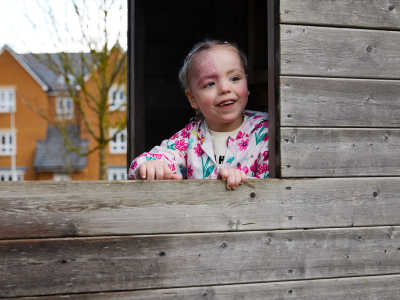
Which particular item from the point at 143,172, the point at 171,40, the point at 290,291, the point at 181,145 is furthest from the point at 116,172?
the point at 290,291

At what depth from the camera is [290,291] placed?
6.04 feet

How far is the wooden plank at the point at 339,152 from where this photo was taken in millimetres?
1849

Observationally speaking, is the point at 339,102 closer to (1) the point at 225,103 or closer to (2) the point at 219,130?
(1) the point at 225,103

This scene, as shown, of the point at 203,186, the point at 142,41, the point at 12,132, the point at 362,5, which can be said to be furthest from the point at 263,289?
the point at 12,132

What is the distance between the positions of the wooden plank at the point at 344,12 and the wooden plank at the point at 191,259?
32.8 inches

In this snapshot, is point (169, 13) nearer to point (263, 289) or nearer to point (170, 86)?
point (170, 86)

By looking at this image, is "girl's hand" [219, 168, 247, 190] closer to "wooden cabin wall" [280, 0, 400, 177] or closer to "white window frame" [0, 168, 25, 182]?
"wooden cabin wall" [280, 0, 400, 177]

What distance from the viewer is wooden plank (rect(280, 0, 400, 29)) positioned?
6.13 ft

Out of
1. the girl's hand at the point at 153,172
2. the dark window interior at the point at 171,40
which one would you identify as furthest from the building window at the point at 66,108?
the girl's hand at the point at 153,172

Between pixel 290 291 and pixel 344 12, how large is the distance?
1129 mm

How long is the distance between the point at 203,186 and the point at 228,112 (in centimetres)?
61

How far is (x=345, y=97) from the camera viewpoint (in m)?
1.91

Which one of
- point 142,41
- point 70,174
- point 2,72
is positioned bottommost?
point 70,174

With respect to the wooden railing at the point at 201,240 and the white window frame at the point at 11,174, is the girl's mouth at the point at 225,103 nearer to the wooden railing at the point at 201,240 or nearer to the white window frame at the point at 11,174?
the wooden railing at the point at 201,240
